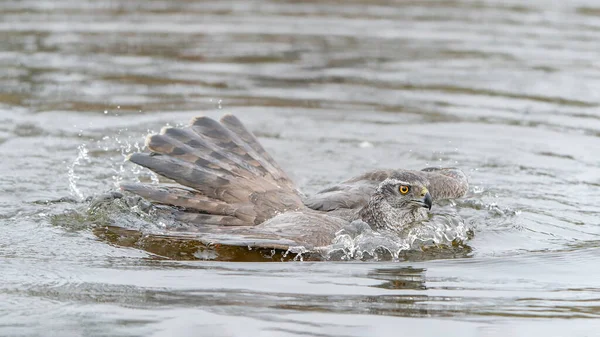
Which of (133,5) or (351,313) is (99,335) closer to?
(351,313)

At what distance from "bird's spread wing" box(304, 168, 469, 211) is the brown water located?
0.73 feet

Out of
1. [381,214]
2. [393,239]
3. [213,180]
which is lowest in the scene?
[393,239]

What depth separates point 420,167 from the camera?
1076 cm

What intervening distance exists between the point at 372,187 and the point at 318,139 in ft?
8.84

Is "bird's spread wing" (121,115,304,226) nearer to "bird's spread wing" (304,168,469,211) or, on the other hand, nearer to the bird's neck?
"bird's spread wing" (304,168,469,211)

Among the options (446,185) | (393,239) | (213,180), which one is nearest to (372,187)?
(446,185)

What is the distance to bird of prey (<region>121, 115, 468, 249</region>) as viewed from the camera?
319 inches

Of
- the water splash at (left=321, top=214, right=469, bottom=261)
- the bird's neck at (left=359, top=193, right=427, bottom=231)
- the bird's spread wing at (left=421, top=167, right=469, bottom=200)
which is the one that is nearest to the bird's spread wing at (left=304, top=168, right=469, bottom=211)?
the bird's spread wing at (left=421, top=167, right=469, bottom=200)

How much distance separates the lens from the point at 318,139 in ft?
38.2

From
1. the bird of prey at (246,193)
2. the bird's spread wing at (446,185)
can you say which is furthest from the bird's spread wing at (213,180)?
the bird's spread wing at (446,185)

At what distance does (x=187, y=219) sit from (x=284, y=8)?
36.2 ft

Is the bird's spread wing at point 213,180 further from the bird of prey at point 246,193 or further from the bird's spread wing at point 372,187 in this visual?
the bird's spread wing at point 372,187

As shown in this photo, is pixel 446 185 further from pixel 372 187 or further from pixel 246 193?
pixel 246 193

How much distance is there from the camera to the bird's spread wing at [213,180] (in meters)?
8.27
